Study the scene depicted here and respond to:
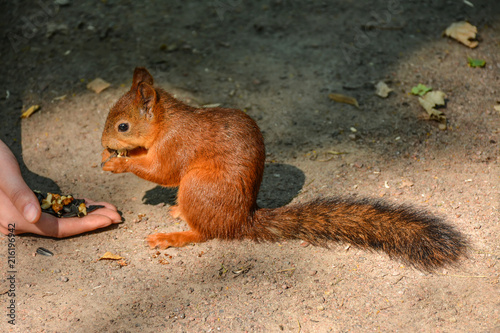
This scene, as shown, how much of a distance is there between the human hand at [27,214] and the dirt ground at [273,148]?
0.09 m

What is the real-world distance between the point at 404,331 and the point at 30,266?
5.99 ft

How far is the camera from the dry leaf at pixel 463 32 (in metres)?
4.30

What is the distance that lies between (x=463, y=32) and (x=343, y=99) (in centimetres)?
139

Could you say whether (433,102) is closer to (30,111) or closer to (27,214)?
(27,214)

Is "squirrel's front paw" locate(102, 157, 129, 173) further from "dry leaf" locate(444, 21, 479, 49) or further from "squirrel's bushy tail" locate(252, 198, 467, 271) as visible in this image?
"dry leaf" locate(444, 21, 479, 49)

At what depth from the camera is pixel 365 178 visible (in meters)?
3.13

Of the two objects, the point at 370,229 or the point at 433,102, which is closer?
the point at 370,229

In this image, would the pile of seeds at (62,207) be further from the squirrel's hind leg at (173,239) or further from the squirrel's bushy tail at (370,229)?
the squirrel's bushy tail at (370,229)

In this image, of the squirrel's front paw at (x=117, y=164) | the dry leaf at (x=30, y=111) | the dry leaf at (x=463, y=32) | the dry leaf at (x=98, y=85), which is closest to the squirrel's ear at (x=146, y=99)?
the squirrel's front paw at (x=117, y=164)

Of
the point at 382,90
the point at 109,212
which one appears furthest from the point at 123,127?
the point at 382,90

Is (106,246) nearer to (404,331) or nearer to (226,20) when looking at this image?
(404,331)

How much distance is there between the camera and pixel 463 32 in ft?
14.3

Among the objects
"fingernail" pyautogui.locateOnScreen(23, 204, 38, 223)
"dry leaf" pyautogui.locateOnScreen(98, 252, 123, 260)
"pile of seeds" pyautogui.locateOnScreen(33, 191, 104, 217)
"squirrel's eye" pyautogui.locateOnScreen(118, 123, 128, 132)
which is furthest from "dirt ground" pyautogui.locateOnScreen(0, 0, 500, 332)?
"squirrel's eye" pyautogui.locateOnScreen(118, 123, 128, 132)

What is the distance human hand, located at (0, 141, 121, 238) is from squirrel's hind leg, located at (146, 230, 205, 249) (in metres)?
0.27
